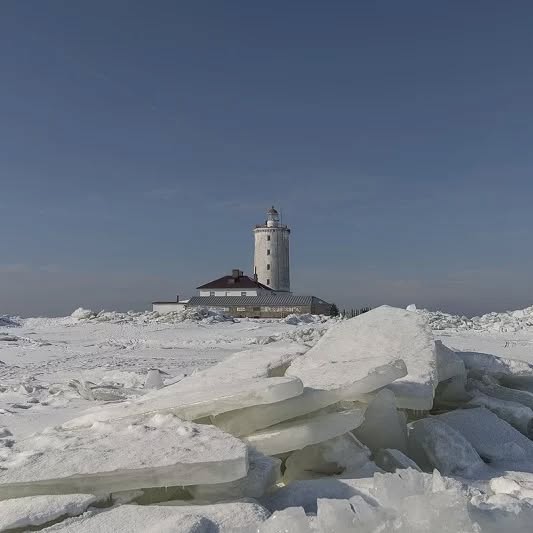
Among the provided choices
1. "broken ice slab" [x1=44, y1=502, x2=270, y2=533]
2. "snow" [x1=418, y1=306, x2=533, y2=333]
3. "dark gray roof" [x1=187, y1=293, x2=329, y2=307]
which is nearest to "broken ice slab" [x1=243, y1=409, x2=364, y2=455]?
"broken ice slab" [x1=44, y1=502, x2=270, y2=533]

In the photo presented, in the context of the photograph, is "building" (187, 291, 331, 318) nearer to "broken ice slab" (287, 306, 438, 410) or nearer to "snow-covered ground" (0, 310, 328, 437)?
"snow-covered ground" (0, 310, 328, 437)

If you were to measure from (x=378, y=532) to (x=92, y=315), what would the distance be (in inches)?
798

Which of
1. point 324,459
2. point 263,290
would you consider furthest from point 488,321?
point 263,290

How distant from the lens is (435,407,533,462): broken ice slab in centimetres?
377

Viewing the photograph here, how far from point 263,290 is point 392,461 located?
36241 millimetres

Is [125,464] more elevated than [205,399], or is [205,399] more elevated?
[205,399]

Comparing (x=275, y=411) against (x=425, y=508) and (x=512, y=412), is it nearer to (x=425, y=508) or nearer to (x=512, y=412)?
(x=425, y=508)

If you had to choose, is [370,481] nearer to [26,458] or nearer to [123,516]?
[123,516]

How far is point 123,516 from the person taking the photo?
2457 millimetres

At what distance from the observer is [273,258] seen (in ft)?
146

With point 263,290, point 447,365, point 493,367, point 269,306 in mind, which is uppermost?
point 263,290

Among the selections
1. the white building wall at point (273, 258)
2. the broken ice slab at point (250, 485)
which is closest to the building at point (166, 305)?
the white building wall at point (273, 258)

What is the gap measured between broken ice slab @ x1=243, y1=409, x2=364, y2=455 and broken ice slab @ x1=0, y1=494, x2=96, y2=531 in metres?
0.92

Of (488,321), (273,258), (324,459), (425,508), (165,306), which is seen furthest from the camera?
(273,258)
